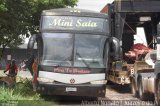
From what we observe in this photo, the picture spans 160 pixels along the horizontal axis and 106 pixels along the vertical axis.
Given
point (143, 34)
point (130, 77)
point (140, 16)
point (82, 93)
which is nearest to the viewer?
point (82, 93)

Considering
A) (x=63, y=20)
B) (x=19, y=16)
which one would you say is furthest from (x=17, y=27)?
(x=63, y=20)

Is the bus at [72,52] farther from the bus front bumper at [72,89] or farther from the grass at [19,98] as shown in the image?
the grass at [19,98]

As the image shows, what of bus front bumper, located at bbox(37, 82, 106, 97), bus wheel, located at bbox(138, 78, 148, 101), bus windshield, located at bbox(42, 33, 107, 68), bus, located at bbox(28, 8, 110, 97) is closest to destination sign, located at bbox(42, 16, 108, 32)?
bus, located at bbox(28, 8, 110, 97)

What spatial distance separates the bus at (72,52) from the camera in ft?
54.6

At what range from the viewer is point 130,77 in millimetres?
21281

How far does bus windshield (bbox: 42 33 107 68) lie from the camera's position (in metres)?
17.0

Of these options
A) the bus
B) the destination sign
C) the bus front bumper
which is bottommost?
the bus front bumper

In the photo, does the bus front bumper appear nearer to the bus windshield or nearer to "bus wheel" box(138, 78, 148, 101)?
the bus windshield

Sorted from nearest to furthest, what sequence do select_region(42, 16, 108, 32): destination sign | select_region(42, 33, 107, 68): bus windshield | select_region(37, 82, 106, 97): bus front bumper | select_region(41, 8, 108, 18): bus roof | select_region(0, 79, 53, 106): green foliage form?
select_region(0, 79, 53, 106): green foliage → select_region(37, 82, 106, 97): bus front bumper → select_region(42, 33, 107, 68): bus windshield → select_region(42, 16, 108, 32): destination sign → select_region(41, 8, 108, 18): bus roof

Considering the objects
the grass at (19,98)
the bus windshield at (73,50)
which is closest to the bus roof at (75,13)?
the bus windshield at (73,50)

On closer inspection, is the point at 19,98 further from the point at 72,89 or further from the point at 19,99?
the point at 72,89

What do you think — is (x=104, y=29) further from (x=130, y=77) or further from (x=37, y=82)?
(x=130, y=77)

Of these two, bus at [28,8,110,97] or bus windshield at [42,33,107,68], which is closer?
bus at [28,8,110,97]

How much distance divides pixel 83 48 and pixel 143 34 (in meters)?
9.10
